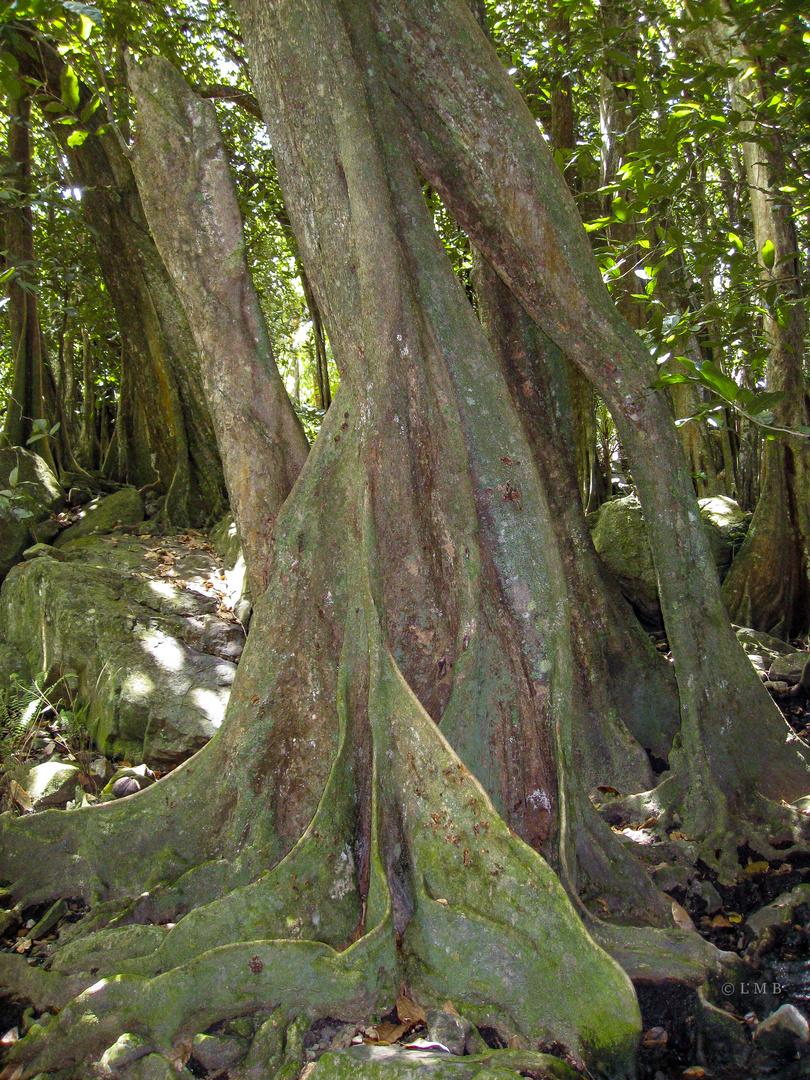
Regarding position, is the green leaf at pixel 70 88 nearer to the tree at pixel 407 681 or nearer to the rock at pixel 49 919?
the tree at pixel 407 681

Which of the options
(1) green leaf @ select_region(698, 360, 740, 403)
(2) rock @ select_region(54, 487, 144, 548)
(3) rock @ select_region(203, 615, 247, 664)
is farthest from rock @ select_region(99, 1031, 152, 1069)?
(2) rock @ select_region(54, 487, 144, 548)

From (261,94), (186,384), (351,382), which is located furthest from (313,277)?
(186,384)

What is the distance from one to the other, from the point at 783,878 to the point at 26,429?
787cm

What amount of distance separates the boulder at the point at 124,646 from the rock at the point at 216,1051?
7.10 feet

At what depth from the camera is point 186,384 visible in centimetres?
758

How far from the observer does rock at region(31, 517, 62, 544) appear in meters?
6.73

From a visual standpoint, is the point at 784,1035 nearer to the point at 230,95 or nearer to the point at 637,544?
the point at 637,544

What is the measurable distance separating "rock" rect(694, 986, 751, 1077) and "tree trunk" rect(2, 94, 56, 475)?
295 inches

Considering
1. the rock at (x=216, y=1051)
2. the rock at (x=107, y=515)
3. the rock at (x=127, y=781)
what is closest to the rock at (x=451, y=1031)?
the rock at (x=216, y=1051)

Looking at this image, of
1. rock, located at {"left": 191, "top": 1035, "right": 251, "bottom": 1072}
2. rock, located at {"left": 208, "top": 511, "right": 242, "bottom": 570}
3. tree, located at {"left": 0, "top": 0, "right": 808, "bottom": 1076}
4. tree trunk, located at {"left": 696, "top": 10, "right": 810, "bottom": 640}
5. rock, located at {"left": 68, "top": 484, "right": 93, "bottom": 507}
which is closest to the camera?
rock, located at {"left": 191, "top": 1035, "right": 251, "bottom": 1072}

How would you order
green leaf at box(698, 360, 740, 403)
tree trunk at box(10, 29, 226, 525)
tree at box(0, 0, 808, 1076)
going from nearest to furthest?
1. tree at box(0, 0, 808, 1076)
2. green leaf at box(698, 360, 740, 403)
3. tree trunk at box(10, 29, 226, 525)

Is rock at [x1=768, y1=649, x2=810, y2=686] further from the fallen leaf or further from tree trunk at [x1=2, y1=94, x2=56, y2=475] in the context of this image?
tree trunk at [x1=2, y1=94, x2=56, y2=475]

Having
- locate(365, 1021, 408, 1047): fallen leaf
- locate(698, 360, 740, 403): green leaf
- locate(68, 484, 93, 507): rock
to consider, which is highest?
locate(68, 484, 93, 507): rock

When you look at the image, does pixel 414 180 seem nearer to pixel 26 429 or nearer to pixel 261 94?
pixel 261 94
